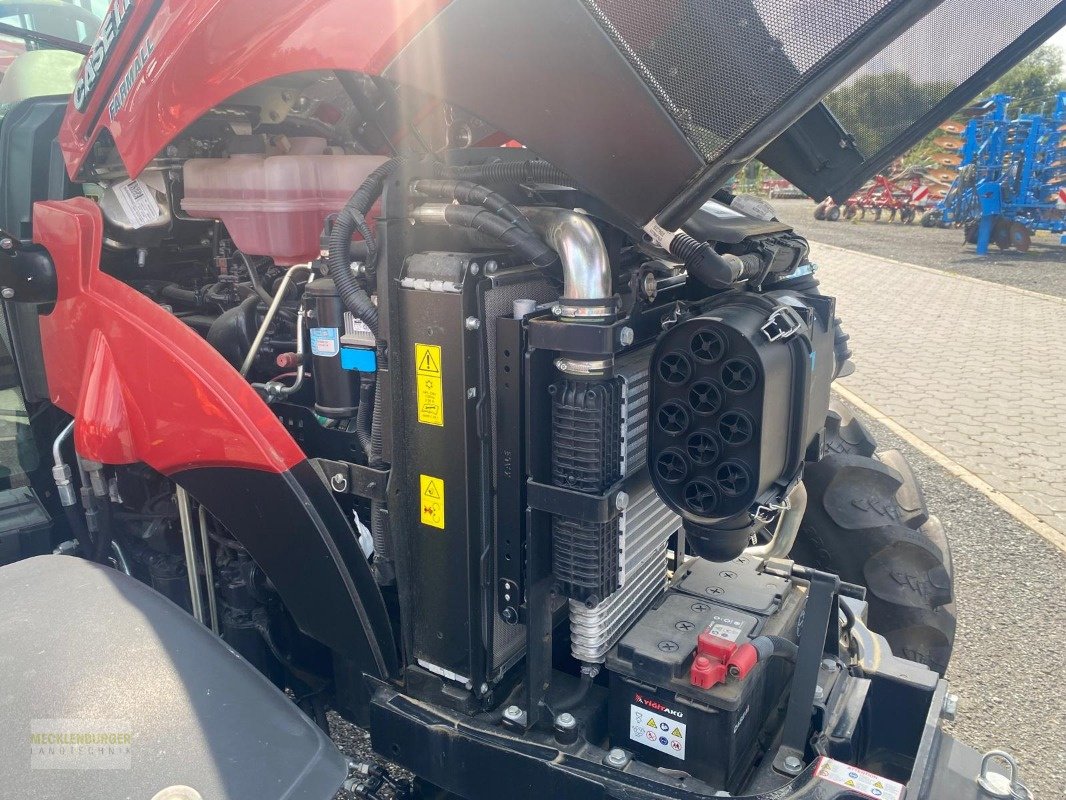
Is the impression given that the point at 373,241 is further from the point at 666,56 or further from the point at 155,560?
the point at 155,560

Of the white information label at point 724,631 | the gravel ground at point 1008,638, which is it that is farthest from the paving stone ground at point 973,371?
the white information label at point 724,631

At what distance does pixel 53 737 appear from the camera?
1436mm

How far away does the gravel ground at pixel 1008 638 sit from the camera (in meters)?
2.94

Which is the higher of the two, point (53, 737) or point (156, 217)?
point (156, 217)

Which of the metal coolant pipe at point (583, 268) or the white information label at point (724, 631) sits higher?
the metal coolant pipe at point (583, 268)

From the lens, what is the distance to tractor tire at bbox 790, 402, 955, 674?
2746 millimetres

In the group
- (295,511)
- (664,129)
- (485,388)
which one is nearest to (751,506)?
(485,388)

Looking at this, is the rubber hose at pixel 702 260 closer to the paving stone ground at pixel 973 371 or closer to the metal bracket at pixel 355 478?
the metal bracket at pixel 355 478

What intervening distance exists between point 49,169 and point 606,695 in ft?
6.88

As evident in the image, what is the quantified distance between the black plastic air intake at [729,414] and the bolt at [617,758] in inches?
17.4

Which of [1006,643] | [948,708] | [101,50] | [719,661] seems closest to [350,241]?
[101,50]

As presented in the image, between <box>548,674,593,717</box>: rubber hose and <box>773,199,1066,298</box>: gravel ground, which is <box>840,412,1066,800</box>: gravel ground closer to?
<box>548,674,593,717</box>: rubber hose

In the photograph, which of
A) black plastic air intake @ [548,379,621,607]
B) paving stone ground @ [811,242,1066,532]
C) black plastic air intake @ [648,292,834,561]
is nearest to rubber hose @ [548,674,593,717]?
black plastic air intake @ [548,379,621,607]

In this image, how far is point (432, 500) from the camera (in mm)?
1861
